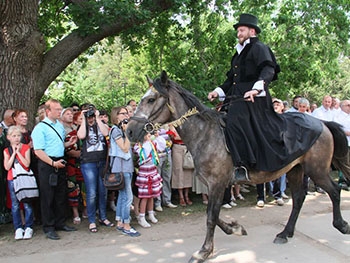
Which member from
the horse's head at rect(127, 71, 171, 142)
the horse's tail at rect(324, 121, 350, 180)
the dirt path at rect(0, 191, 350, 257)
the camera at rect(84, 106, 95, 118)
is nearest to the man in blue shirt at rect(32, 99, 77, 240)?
the dirt path at rect(0, 191, 350, 257)

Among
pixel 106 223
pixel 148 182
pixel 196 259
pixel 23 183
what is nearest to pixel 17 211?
pixel 23 183

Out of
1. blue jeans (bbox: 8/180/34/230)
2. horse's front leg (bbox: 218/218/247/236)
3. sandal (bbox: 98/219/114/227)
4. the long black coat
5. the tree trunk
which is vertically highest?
the tree trunk

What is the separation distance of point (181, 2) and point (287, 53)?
4867 mm

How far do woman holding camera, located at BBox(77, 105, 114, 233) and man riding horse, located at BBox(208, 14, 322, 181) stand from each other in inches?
87.7

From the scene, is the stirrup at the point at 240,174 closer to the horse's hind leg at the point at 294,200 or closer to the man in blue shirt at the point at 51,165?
the horse's hind leg at the point at 294,200

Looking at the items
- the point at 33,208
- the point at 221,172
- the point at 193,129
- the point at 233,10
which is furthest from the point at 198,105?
the point at 233,10

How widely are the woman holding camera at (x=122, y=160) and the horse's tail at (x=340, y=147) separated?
10.4ft

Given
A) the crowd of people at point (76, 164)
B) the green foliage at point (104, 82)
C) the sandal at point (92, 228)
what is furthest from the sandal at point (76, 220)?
the green foliage at point (104, 82)

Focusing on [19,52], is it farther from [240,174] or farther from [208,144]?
[240,174]

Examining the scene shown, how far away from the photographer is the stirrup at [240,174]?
15.1 feet

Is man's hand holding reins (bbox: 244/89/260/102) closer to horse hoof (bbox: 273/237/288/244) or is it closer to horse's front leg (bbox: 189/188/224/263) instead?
horse's front leg (bbox: 189/188/224/263)

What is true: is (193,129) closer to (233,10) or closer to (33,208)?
(33,208)

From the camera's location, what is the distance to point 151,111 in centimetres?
434

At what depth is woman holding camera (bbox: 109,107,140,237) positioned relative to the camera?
5391 millimetres
